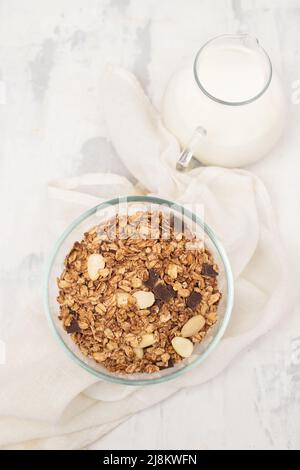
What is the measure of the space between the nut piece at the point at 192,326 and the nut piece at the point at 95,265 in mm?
175

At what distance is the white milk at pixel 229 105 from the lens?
3.60ft

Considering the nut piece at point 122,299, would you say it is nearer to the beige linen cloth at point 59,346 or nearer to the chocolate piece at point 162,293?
the chocolate piece at point 162,293

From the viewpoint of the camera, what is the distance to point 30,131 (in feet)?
4.24

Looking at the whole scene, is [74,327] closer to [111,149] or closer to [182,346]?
[182,346]

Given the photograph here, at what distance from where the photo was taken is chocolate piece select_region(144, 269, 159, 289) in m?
1.05

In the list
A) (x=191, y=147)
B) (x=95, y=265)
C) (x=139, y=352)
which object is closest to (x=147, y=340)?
(x=139, y=352)

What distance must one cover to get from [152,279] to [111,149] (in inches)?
13.6

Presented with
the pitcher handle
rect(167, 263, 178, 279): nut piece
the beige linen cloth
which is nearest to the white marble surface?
the beige linen cloth

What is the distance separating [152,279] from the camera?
1.06 m

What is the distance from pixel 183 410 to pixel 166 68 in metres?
0.70

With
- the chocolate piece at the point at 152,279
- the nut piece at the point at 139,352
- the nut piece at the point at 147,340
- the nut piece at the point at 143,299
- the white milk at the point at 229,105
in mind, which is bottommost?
the nut piece at the point at 139,352

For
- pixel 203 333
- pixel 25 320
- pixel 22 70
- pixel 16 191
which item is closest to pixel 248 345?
pixel 203 333

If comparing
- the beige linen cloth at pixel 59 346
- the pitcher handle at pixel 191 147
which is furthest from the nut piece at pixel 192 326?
the pitcher handle at pixel 191 147

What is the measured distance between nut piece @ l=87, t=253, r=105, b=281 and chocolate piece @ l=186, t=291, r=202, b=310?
16cm
